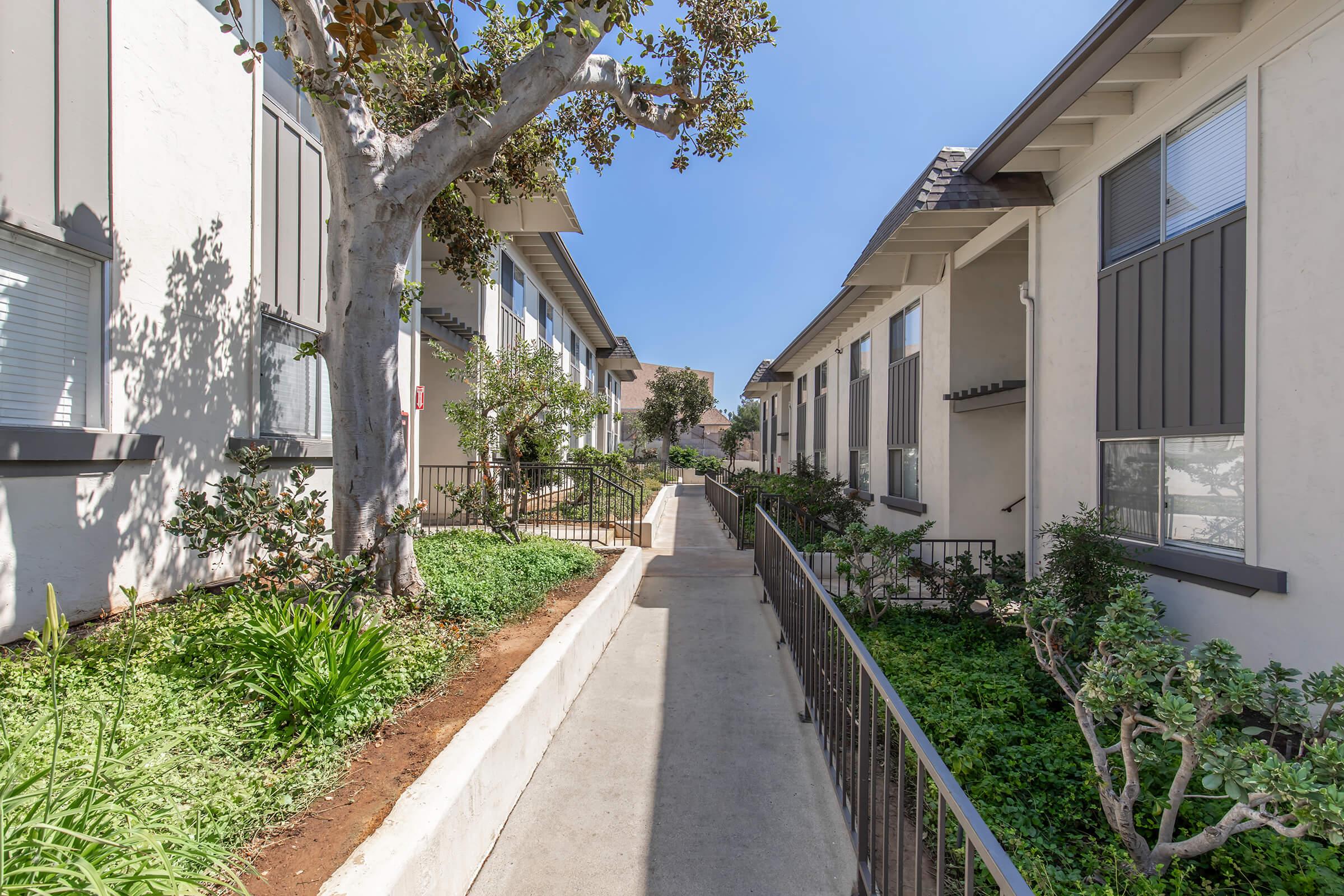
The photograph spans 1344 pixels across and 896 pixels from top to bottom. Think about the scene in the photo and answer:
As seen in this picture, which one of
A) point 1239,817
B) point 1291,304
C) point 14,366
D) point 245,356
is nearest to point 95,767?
point 14,366

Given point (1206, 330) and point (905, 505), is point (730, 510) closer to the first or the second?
point (905, 505)

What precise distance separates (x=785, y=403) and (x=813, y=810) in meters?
20.5

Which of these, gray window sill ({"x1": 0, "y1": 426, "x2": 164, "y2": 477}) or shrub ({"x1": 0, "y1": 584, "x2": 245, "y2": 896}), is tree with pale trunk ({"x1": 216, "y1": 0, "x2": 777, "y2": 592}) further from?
shrub ({"x1": 0, "y1": 584, "x2": 245, "y2": 896})

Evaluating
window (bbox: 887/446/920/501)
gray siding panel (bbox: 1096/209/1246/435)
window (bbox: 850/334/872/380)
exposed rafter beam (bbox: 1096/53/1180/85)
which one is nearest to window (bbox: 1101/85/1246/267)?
gray siding panel (bbox: 1096/209/1246/435)

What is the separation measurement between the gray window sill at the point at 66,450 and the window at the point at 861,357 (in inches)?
446

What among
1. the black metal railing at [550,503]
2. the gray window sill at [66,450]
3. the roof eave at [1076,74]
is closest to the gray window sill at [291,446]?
the gray window sill at [66,450]

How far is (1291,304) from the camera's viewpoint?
3.90 metres

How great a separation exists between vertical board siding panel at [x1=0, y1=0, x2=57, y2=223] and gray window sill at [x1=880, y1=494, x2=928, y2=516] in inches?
393

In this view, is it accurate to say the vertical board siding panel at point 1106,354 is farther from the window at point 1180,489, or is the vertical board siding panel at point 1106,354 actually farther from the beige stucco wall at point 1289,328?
the beige stucco wall at point 1289,328

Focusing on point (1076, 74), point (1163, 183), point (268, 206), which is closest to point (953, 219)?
point (1163, 183)

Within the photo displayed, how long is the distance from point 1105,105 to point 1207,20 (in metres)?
1.10

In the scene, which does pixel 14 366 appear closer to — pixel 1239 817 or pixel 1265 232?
pixel 1239 817

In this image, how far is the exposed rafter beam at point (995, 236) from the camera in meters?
7.08

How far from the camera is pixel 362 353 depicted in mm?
4344
